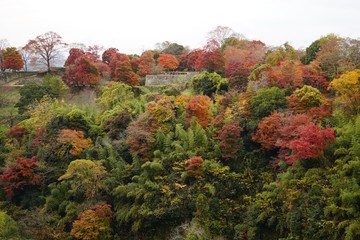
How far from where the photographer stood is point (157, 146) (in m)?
24.1

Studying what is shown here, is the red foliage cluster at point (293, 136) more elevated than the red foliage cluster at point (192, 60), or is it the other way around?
the red foliage cluster at point (192, 60)

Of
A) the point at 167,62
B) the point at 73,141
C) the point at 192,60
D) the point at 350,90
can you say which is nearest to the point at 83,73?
the point at 167,62

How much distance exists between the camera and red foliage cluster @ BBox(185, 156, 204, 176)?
21.3m

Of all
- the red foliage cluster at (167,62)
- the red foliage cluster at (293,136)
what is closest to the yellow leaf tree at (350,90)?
the red foliage cluster at (293,136)

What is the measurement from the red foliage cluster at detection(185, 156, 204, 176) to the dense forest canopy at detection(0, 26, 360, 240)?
57 millimetres

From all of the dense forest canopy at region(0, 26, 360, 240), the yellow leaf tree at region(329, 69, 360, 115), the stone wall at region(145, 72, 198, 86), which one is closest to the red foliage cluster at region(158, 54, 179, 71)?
the stone wall at region(145, 72, 198, 86)

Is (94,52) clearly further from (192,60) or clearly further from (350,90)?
(350,90)

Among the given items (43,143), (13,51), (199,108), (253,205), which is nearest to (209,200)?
(253,205)

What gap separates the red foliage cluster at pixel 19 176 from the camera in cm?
2347

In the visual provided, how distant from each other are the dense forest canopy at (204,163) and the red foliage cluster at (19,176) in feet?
0.21

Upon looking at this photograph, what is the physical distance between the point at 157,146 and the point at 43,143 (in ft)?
26.8

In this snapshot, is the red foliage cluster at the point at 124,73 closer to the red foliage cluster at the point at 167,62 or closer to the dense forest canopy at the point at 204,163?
the red foliage cluster at the point at 167,62

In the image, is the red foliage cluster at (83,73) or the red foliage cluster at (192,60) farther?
the red foliage cluster at (192,60)

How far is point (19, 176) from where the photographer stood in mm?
23797
